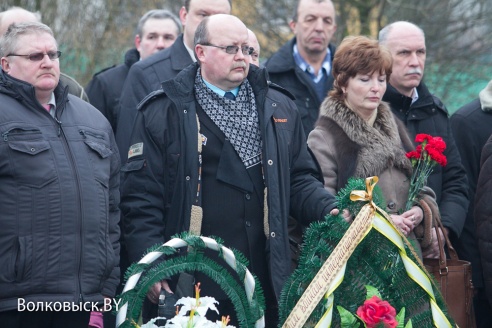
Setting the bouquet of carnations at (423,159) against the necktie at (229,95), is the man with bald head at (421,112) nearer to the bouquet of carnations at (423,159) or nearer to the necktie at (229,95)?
the bouquet of carnations at (423,159)

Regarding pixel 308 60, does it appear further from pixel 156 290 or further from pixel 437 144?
pixel 156 290

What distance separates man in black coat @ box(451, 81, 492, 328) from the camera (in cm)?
749

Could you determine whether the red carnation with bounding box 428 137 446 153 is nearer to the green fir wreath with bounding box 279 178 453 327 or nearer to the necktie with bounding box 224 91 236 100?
the necktie with bounding box 224 91 236 100

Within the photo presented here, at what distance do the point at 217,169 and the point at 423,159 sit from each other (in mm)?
1397

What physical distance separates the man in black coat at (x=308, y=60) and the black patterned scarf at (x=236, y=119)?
1.80m

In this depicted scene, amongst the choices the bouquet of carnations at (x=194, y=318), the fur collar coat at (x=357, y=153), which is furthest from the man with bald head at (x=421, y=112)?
the bouquet of carnations at (x=194, y=318)

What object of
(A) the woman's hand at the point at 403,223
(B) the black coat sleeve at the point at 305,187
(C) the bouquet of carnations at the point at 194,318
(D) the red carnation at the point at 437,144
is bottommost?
(C) the bouquet of carnations at the point at 194,318

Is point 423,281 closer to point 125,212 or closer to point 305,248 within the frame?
point 305,248

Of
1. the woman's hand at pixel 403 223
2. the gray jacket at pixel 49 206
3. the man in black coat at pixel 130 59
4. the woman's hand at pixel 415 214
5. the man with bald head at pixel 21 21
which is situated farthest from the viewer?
the man in black coat at pixel 130 59

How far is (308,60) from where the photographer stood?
8430 millimetres

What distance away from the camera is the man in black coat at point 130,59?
8289mm

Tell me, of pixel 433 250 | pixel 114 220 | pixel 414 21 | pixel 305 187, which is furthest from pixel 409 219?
→ pixel 414 21

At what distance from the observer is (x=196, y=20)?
7.60 meters

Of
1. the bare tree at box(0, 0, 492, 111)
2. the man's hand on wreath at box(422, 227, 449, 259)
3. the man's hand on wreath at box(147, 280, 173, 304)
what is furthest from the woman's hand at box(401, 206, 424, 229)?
the bare tree at box(0, 0, 492, 111)
